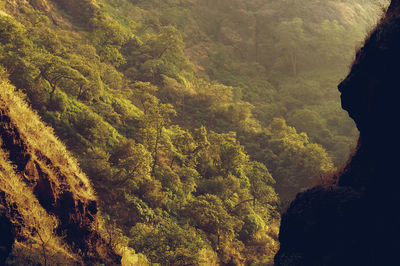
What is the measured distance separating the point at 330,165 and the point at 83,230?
1028 inches

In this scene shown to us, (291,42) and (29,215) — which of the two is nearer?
(29,215)

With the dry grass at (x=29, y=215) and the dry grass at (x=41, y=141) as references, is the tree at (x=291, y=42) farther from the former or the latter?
the dry grass at (x=29, y=215)

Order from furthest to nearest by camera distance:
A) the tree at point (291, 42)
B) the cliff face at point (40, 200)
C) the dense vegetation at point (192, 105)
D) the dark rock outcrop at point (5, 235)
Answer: the tree at point (291, 42) < the dense vegetation at point (192, 105) < the cliff face at point (40, 200) < the dark rock outcrop at point (5, 235)

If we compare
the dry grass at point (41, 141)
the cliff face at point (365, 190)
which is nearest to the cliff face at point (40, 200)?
the dry grass at point (41, 141)

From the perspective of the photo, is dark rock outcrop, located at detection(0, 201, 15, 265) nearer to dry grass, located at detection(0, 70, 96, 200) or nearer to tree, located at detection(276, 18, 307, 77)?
dry grass, located at detection(0, 70, 96, 200)

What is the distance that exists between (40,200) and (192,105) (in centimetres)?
2819

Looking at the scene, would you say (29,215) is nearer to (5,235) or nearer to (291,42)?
(5,235)

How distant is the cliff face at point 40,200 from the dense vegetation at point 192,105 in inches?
165

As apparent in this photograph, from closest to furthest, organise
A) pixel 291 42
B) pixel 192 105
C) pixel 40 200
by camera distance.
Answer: pixel 40 200
pixel 192 105
pixel 291 42

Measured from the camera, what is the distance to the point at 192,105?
37.8 metres

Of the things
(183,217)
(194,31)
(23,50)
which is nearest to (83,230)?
(183,217)

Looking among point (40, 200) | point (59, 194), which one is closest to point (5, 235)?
point (40, 200)

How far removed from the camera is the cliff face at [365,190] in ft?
29.1

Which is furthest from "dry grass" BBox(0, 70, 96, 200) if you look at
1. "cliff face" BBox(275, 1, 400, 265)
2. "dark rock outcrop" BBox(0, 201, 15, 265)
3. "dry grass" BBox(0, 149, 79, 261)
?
"cliff face" BBox(275, 1, 400, 265)
